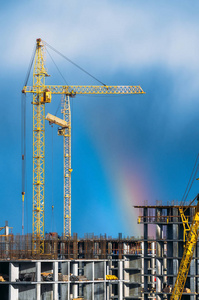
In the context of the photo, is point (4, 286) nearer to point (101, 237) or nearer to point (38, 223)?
point (101, 237)

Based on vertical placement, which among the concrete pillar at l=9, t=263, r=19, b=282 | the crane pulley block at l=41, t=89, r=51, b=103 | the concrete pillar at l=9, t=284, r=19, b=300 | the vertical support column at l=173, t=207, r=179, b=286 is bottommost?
the concrete pillar at l=9, t=284, r=19, b=300

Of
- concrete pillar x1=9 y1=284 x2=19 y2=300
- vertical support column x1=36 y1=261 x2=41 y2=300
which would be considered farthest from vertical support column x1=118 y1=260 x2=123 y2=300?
concrete pillar x1=9 y1=284 x2=19 y2=300

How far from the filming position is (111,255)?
14912cm

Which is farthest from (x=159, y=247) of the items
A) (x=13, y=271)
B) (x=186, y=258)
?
(x=13, y=271)

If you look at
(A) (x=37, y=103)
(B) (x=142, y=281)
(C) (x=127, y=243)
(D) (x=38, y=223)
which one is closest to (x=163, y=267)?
(B) (x=142, y=281)

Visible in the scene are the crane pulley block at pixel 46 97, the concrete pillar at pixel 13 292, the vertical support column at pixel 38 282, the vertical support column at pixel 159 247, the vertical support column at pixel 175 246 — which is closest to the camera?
the vertical support column at pixel 38 282

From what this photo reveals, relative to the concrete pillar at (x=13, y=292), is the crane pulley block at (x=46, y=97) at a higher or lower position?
higher

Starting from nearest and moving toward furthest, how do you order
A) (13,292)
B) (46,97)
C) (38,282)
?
(38,282), (13,292), (46,97)

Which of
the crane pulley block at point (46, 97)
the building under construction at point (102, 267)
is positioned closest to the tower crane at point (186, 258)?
the building under construction at point (102, 267)

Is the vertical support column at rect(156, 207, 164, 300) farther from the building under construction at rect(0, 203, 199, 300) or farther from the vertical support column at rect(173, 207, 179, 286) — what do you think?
the vertical support column at rect(173, 207, 179, 286)

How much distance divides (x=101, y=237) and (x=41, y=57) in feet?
147

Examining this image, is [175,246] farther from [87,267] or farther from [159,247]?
[87,267]

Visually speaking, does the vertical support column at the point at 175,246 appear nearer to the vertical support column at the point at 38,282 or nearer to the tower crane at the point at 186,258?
the tower crane at the point at 186,258

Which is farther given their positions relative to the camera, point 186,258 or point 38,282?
point 186,258
